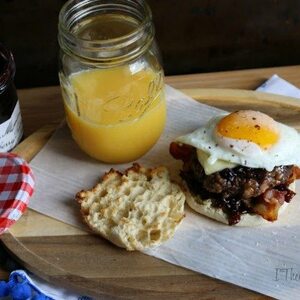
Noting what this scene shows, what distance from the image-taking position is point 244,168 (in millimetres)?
1694

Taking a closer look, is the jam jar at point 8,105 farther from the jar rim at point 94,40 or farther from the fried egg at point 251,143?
the fried egg at point 251,143

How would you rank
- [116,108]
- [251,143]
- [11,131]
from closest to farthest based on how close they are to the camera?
[251,143] < [116,108] < [11,131]

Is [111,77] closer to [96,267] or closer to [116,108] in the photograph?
[116,108]

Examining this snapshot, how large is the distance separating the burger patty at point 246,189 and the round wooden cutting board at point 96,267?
8.4 inches

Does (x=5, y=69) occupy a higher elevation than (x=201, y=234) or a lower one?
higher

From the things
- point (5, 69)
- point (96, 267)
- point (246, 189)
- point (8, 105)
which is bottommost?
point (96, 267)

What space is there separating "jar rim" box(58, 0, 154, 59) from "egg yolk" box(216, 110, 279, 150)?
1.14ft

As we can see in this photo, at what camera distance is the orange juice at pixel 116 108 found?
179cm

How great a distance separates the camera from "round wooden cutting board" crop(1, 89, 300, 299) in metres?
1.62

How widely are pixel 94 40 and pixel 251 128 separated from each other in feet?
1.69

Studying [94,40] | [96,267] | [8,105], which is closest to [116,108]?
[94,40]

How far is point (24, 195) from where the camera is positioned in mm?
1815

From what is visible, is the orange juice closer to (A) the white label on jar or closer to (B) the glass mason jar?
(B) the glass mason jar

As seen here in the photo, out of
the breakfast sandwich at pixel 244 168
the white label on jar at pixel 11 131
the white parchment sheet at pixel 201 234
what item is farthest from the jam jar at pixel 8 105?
the breakfast sandwich at pixel 244 168
